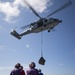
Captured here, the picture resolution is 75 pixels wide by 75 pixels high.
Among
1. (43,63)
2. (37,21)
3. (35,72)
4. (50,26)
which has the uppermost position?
(37,21)

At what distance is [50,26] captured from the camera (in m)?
34.0

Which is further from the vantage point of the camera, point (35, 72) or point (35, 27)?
point (35, 27)

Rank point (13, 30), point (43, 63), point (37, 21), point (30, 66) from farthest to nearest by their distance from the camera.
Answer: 1. point (13, 30)
2. point (37, 21)
3. point (43, 63)
4. point (30, 66)

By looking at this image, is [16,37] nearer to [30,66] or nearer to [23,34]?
[23,34]

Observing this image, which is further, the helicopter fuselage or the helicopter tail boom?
the helicopter tail boom

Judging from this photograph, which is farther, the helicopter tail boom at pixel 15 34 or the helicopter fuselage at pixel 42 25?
the helicopter tail boom at pixel 15 34

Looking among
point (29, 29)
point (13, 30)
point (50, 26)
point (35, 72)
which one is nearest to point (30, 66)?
point (35, 72)

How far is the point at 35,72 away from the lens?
11703mm

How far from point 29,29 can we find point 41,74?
2298 cm

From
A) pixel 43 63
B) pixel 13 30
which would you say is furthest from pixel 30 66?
pixel 13 30

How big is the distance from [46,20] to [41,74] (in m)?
22.4

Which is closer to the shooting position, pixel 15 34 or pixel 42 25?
pixel 42 25

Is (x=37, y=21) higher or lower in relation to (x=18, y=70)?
higher

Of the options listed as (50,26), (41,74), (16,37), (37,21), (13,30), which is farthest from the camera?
(13,30)
